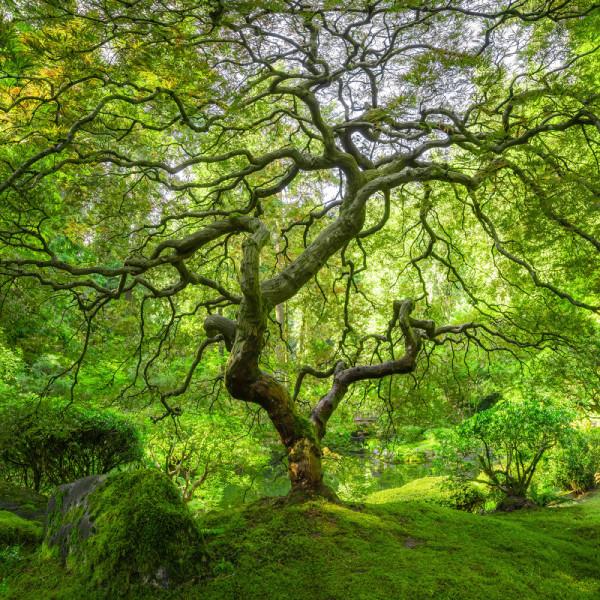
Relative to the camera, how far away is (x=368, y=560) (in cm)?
263

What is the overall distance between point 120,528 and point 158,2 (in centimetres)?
388

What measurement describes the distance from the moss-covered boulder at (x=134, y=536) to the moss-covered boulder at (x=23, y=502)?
2.27 m

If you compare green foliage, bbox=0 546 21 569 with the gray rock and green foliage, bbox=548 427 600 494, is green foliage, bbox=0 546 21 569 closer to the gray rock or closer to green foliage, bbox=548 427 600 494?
the gray rock

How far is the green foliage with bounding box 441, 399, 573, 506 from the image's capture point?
16.1ft

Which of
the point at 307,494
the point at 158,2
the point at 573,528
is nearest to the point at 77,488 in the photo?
the point at 307,494

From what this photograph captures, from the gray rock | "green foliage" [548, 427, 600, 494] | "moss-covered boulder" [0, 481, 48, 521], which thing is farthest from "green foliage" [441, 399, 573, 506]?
"moss-covered boulder" [0, 481, 48, 521]

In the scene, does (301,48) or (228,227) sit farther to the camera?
(301,48)

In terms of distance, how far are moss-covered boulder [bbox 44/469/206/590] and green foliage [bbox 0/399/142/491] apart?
1934 millimetres

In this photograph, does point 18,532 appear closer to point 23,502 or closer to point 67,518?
point 23,502

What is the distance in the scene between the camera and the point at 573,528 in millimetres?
3881

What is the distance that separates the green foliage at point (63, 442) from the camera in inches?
179

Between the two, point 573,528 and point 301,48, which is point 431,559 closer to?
point 573,528

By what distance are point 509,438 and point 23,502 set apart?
5928 mm

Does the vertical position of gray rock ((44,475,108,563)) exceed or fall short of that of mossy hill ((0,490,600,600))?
it exceeds it
